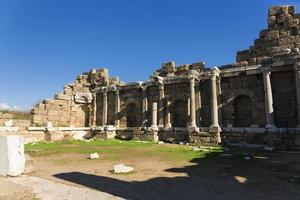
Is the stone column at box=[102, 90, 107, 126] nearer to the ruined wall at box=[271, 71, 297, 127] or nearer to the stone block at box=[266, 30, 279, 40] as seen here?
the ruined wall at box=[271, 71, 297, 127]

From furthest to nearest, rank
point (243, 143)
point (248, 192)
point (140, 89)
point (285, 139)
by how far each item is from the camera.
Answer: point (140, 89)
point (243, 143)
point (285, 139)
point (248, 192)

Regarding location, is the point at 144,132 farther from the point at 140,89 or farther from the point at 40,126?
the point at 40,126

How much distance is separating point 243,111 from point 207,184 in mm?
10564

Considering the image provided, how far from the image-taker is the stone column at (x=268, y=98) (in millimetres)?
13477

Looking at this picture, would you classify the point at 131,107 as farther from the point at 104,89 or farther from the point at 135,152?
the point at 135,152

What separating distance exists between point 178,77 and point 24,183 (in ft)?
43.3

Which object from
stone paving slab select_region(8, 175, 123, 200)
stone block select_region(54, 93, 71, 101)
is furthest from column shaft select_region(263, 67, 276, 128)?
stone block select_region(54, 93, 71, 101)

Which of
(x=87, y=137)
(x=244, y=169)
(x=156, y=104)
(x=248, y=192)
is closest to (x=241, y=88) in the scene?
(x=156, y=104)

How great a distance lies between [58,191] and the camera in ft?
15.9

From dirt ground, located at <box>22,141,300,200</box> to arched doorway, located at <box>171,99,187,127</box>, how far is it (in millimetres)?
8256

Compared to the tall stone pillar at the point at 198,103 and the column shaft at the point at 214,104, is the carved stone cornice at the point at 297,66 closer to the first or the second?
the column shaft at the point at 214,104

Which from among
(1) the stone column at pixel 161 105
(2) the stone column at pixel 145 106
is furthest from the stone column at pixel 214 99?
(2) the stone column at pixel 145 106

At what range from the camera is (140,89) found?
19.4 metres

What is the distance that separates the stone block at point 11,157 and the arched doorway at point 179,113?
1199 centimetres
